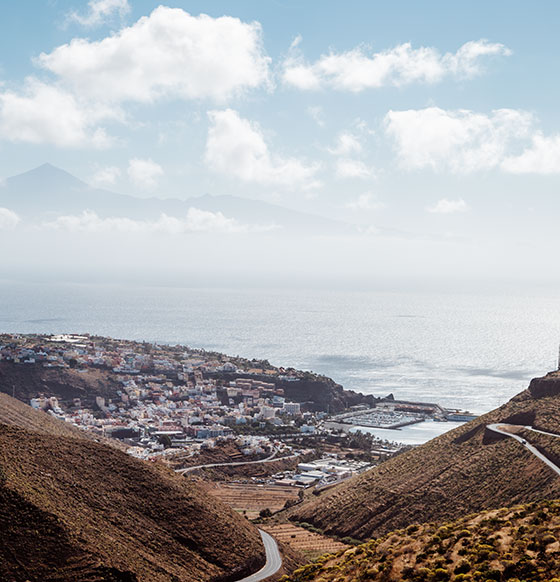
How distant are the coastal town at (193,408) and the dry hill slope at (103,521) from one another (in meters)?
21.6

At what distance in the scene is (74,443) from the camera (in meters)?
27.4

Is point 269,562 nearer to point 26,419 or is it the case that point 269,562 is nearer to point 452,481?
point 452,481

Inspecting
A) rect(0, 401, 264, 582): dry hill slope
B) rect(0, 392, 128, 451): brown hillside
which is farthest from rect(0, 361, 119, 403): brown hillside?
rect(0, 401, 264, 582): dry hill slope

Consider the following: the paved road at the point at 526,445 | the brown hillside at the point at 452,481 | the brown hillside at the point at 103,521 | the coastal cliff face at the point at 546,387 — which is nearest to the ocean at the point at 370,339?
the coastal cliff face at the point at 546,387

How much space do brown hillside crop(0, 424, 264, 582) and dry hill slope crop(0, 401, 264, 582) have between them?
1.3 inches

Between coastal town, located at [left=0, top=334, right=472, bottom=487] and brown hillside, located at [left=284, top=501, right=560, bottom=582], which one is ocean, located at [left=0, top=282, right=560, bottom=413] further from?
brown hillside, located at [left=284, top=501, right=560, bottom=582]

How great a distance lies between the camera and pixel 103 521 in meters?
22.3

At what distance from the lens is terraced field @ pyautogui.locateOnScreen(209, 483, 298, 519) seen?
133ft

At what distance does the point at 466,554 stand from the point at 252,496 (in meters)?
28.4

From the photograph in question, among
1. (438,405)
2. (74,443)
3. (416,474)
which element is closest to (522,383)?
(438,405)

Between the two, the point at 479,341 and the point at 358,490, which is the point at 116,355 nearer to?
the point at 358,490

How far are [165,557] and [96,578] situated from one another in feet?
12.5

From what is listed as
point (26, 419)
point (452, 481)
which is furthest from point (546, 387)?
point (26, 419)

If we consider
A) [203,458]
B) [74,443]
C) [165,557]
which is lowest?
[203,458]
